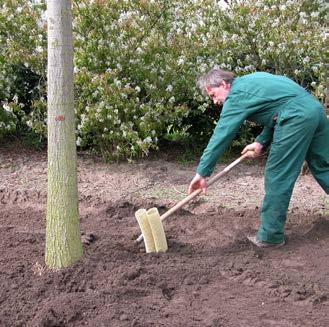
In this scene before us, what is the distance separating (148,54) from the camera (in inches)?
267

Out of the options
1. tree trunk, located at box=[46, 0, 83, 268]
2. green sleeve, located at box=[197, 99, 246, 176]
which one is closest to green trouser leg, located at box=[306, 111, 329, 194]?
green sleeve, located at box=[197, 99, 246, 176]

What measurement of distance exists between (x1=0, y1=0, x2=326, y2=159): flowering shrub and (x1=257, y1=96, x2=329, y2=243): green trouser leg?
208cm

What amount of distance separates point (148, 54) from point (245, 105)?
8.88 ft

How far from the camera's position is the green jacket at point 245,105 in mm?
4336

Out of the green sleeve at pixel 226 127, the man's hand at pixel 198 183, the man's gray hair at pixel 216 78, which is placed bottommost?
the man's hand at pixel 198 183

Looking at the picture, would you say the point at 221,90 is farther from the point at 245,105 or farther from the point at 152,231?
the point at 152,231

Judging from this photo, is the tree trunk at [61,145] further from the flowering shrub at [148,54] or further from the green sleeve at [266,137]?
the flowering shrub at [148,54]

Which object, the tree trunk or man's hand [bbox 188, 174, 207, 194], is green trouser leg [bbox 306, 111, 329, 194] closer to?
man's hand [bbox 188, 174, 207, 194]

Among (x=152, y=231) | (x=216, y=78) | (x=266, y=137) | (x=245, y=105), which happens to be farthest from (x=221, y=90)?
(x=152, y=231)

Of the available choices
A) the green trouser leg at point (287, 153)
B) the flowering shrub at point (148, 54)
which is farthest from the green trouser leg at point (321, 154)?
the flowering shrub at point (148, 54)

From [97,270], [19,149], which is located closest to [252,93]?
[97,270]

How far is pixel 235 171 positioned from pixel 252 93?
2.66 m

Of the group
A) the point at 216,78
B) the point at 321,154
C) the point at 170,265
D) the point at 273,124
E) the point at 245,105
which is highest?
the point at 216,78

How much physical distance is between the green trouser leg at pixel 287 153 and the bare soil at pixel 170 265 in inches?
9.7
